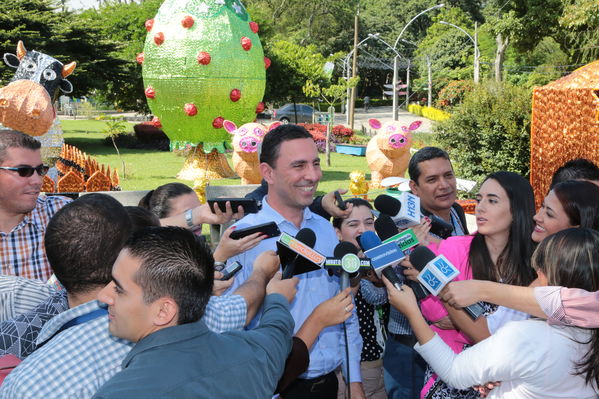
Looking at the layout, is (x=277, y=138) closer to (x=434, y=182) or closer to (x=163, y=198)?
(x=163, y=198)

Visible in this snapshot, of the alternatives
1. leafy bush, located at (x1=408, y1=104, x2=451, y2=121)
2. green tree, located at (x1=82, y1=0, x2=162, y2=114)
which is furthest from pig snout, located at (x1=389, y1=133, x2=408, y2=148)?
leafy bush, located at (x1=408, y1=104, x2=451, y2=121)

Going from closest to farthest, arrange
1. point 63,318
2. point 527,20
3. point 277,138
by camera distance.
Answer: point 63,318 < point 277,138 < point 527,20

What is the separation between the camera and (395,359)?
126 inches

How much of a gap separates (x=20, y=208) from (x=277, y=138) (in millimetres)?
1626

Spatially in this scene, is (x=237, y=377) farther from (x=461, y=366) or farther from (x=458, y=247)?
(x=458, y=247)

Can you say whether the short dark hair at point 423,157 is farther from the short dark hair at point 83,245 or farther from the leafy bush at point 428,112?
the leafy bush at point 428,112

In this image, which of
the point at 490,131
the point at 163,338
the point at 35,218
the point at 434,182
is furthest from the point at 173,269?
the point at 490,131

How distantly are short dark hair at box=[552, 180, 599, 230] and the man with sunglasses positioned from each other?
291cm

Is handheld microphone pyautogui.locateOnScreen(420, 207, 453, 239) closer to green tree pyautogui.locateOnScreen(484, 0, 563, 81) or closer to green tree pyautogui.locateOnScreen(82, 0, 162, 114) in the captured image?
green tree pyautogui.locateOnScreen(484, 0, 563, 81)

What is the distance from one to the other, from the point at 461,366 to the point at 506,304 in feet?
0.97

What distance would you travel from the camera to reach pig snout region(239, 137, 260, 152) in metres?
11.7

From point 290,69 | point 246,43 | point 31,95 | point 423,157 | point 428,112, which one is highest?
point 290,69

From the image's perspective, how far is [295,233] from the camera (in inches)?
111

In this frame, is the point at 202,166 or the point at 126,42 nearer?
the point at 202,166
